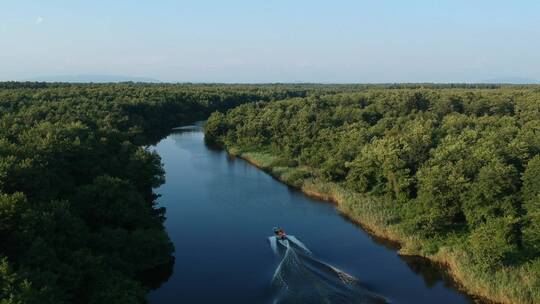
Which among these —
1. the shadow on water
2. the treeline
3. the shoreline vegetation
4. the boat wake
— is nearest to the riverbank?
the shoreline vegetation

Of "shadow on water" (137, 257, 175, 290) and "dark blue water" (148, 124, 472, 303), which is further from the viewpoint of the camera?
"shadow on water" (137, 257, 175, 290)

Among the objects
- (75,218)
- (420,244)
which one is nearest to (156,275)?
(75,218)

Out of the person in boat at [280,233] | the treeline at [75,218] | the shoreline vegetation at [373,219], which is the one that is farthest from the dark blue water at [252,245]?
the treeline at [75,218]

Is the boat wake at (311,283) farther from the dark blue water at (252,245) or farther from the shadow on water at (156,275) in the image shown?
the shadow on water at (156,275)

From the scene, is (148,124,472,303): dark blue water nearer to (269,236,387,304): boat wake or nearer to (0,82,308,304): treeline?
(269,236,387,304): boat wake

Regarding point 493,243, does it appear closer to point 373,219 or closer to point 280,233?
A: point 373,219
